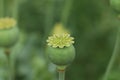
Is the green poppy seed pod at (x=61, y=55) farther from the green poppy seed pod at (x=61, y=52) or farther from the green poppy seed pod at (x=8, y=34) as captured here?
the green poppy seed pod at (x=8, y=34)

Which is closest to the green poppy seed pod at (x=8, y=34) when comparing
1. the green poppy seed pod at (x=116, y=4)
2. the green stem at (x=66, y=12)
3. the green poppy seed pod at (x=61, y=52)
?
the green poppy seed pod at (x=61, y=52)

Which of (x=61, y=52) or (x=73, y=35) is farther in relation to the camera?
(x=73, y=35)

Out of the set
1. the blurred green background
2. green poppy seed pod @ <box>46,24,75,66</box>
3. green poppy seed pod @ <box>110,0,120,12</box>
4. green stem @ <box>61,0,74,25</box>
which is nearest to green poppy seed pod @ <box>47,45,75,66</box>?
green poppy seed pod @ <box>46,24,75,66</box>

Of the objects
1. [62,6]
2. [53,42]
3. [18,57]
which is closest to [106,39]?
[62,6]

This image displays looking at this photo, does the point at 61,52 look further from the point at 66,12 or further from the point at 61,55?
the point at 66,12

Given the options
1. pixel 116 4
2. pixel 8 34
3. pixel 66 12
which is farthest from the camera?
pixel 66 12

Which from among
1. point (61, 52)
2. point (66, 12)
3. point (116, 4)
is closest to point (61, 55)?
point (61, 52)

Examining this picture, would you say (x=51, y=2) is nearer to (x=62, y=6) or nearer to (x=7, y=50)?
(x=62, y=6)

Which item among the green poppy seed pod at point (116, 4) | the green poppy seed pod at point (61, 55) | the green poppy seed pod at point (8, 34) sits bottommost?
the green poppy seed pod at point (61, 55)

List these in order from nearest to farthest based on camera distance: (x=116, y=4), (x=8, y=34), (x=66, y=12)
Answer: (x=116, y=4)
(x=8, y=34)
(x=66, y=12)
